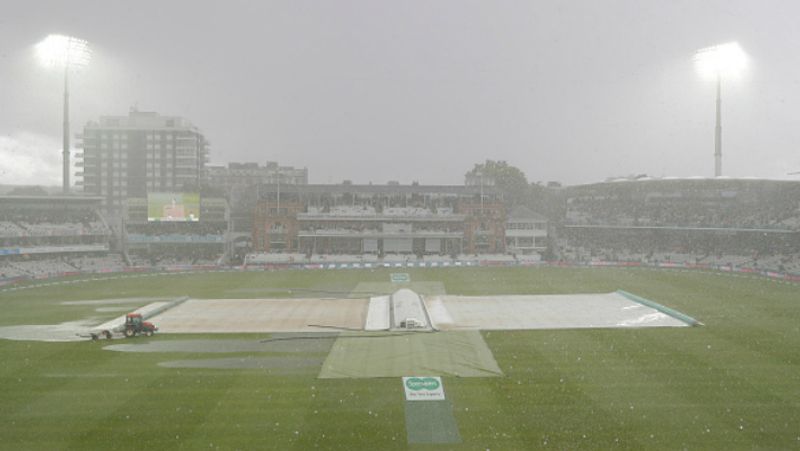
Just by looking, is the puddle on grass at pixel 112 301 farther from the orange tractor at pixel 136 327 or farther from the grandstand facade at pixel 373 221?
the grandstand facade at pixel 373 221

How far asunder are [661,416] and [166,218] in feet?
214

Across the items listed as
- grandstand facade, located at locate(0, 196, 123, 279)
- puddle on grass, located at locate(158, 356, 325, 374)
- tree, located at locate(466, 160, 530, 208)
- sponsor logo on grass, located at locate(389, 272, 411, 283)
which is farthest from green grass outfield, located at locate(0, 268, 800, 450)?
tree, located at locate(466, 160, 530, 208)

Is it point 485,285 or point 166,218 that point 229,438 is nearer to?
point 485,285

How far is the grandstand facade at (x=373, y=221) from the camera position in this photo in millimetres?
75375

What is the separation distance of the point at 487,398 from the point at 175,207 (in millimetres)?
61700

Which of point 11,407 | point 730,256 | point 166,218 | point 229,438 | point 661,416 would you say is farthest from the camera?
point 166,218

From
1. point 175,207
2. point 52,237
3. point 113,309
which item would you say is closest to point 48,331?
point 113,309

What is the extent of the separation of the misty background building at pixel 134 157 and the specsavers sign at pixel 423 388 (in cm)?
10364

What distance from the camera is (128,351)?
25.8 m

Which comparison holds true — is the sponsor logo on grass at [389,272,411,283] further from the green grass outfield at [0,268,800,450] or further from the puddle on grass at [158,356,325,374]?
the puddle on grass at [158,356,325,374]

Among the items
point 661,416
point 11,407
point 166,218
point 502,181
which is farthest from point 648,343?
point 502,181

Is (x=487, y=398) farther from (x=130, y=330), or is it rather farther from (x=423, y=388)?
(x=130, y=330)

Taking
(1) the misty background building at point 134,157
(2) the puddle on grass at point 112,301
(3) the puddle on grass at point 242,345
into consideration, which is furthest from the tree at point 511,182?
(3) the puddle on grass at point 242,345

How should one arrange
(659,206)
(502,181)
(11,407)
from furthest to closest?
(502,181), (659,206), (11,407)
